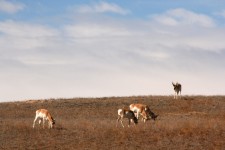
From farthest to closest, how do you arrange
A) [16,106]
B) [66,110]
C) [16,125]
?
[16,106] < [66,110] < [16,125]

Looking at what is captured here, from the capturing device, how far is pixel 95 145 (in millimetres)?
31344

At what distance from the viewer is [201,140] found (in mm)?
32281

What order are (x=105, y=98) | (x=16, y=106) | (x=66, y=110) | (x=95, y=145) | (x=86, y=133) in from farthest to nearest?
1. (x=105, y=98)
2. (x=16, y=106)
3. (x=66, y=110)
4. (x=86, y=133)
5. (x=95, y=145)

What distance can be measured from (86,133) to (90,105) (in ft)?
77.7

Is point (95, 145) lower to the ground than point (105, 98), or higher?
lower

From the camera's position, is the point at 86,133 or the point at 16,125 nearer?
the point at 86,133

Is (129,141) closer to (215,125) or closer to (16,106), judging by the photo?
(215,125)

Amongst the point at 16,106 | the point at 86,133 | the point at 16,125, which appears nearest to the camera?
the point at 86,133


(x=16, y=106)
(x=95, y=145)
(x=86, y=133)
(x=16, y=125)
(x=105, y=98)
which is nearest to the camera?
(x=95, y=145)

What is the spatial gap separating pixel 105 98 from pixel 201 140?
105 feet

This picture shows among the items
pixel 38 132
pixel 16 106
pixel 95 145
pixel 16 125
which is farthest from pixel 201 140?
pixel 16 106

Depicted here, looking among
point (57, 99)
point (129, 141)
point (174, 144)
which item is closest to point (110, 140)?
point (129, 141)

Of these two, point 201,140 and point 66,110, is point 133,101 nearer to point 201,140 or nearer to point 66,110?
point 66,110

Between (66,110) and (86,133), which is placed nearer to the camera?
(86,133)
